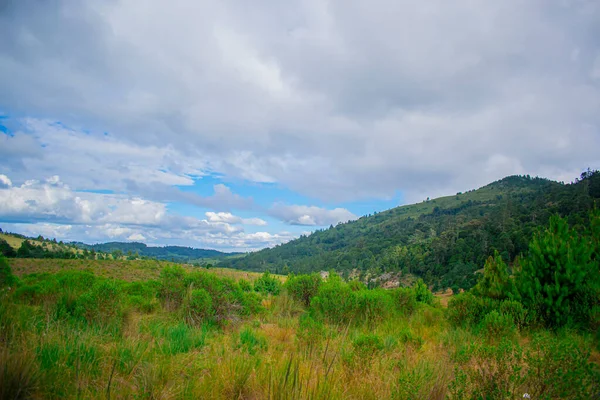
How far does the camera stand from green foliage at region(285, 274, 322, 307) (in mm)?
14703

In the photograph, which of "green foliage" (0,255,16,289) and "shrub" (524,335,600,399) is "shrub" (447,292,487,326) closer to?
"shrub" (524,335,600,399)

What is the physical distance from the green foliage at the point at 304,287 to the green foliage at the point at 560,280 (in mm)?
8518

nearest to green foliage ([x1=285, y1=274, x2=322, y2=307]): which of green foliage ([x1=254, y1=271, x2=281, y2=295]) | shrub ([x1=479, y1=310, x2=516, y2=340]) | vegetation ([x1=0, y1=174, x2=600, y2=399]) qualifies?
vegetation ([x1=0, y1=174, x2=600, y2=399])

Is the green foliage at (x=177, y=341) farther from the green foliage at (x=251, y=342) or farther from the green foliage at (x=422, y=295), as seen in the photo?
the green foliage at (x=422, y=295)

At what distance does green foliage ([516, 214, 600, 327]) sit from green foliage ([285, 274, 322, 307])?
8.52 m

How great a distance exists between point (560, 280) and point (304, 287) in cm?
1013

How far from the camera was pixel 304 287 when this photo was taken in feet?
49.0

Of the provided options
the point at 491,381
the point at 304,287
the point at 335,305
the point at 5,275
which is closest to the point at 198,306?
the point at 335,305

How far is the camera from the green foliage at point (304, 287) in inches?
579

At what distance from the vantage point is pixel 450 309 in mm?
10258

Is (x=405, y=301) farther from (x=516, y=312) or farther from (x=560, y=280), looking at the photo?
(x=560, y=280)

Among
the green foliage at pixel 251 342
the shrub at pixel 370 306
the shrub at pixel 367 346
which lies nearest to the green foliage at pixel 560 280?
the shrub at pixel 370 306

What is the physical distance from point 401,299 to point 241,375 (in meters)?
11.5

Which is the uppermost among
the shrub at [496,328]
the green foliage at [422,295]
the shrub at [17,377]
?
the shrub at [17,377]
